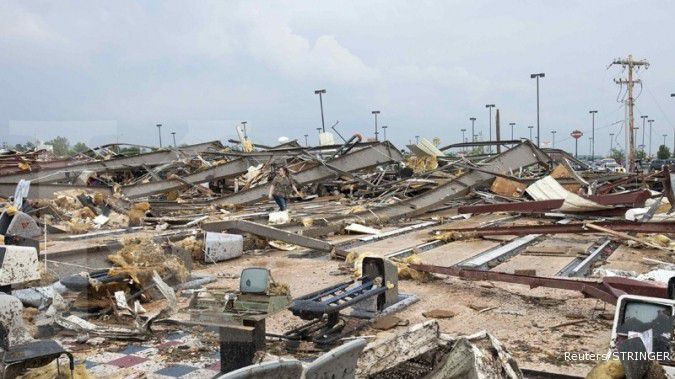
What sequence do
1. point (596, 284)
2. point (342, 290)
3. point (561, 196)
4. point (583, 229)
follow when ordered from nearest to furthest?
point (596, 284) < point (342, 290) < point (583, 229) < point (561, 196)

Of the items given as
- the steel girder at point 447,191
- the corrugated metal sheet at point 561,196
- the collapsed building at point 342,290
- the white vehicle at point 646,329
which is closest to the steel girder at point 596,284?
the collapsed building at point 342,290

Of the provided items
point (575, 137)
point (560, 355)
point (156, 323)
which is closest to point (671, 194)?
point (560, 355)

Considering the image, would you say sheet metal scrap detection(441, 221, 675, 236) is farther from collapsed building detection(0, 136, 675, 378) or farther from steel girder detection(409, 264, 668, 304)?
steel girder detection(409, 264, 668, 304)

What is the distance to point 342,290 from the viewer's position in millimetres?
5816

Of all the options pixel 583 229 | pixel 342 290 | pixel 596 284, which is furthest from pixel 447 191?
pixel 342 290

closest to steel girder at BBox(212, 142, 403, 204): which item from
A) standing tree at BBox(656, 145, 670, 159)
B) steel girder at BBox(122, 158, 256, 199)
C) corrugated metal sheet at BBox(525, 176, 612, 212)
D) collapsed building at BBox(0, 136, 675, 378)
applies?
collapsed building at BBox(0, 136, 675, 378)

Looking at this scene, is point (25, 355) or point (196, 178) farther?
point (196, 178)

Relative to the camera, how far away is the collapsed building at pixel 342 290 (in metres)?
3.64

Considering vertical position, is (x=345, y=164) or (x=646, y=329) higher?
(x=345, y=164)

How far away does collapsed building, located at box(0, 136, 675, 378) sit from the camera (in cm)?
364

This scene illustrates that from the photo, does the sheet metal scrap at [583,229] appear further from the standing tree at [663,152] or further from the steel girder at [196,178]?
the standing tree at [663,152]

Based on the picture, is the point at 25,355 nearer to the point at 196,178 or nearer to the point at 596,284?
the point at 596,284

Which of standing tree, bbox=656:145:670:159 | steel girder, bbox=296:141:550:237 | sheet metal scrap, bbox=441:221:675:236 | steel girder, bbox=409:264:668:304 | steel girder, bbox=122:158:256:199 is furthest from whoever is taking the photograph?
standing tree, bbox=656:145:670:159

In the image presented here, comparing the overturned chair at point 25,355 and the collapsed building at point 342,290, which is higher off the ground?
the overturned chair at point 25,355
